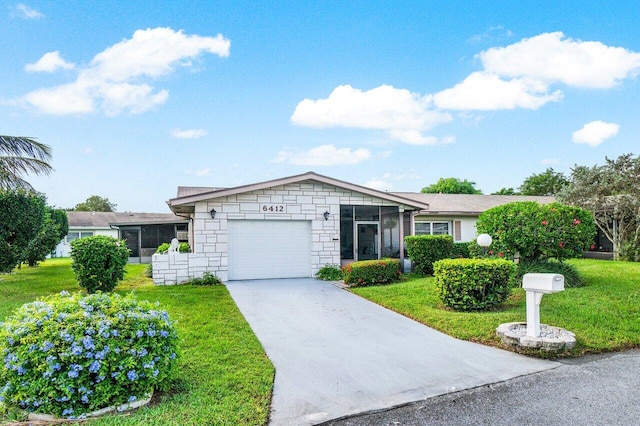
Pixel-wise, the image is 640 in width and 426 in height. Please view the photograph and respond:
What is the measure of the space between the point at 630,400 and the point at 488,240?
4.80 m

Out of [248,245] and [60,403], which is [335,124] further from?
[60,403]

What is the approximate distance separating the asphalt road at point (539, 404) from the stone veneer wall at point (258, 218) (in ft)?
29.1

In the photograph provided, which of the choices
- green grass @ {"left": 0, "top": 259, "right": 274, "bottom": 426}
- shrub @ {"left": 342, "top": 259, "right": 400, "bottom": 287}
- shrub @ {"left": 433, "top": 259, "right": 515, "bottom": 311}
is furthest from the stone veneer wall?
shrub @ {"left": 433, "top": 259, "right": 515, "bottom": 311}

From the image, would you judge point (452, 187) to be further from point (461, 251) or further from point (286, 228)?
point (286, 228)

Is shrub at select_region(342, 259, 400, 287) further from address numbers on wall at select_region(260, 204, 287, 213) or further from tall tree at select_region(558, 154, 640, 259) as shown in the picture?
tall tree at select_region(558, 154, 640, 259)

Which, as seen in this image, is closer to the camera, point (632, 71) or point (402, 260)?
point (632, 71)

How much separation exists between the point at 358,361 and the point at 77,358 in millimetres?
3259

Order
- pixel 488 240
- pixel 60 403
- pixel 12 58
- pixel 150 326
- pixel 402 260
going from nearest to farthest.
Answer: pixel 60 403, pixel 150 326, pixel 488 240, pixel 12 58, pixel 402 260

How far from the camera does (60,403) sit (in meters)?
3.32

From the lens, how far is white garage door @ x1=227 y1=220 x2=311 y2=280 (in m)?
12.3

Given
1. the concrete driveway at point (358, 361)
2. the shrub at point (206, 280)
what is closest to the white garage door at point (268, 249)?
the shrub at point (206, 280)

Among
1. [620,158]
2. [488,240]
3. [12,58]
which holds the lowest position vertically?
[488,240]

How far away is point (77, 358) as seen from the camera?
3.28 metres

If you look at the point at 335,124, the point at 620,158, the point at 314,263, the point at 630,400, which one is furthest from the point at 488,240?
the point at 620,158
